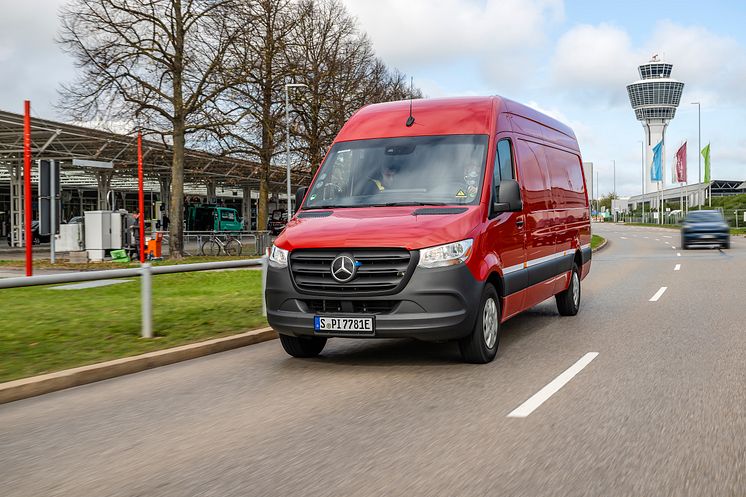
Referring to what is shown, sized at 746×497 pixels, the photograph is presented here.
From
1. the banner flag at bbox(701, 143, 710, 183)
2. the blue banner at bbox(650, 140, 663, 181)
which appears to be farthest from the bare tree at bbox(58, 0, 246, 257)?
the blue banner at bbox(650, 140, 663, 181)

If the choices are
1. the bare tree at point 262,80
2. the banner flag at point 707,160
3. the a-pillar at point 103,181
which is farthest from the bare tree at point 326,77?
the banner flag at point 707,160

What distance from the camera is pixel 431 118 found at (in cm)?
817

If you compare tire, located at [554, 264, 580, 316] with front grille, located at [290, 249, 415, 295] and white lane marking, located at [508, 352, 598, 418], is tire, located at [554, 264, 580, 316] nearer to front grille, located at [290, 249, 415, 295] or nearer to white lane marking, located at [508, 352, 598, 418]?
white lane marking, located at [508, 352, 598, 418]

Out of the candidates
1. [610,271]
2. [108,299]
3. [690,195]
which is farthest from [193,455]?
[690,195]

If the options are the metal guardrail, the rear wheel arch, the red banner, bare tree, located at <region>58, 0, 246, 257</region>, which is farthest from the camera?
the red banner

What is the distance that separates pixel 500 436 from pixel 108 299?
950 cm

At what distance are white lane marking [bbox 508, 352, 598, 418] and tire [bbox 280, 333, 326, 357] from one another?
2.45 m

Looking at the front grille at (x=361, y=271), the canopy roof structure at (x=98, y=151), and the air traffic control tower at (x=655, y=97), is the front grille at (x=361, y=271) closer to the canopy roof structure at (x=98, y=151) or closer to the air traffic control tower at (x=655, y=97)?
the canopy roof structure at (x=98, y=151)

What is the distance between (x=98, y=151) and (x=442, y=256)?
3496 cm

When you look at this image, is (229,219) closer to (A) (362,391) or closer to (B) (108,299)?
(B) (108,299)

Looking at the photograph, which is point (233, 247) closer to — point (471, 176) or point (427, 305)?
point (471, 176)

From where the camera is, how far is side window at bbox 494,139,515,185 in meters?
7.85

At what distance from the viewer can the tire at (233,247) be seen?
32125 mm

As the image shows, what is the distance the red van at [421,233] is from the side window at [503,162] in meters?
0.02
